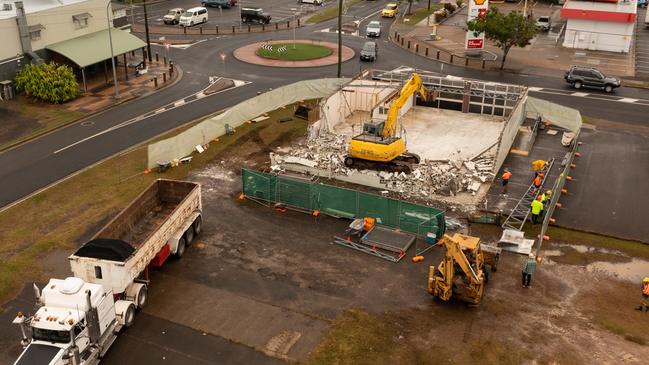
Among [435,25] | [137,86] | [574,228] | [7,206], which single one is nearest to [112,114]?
[137,86]

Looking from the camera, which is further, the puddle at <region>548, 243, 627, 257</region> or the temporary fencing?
the temporary fencing

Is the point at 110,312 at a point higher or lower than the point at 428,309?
higher

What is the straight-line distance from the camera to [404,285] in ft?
82.7

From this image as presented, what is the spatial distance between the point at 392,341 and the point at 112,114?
106 feet

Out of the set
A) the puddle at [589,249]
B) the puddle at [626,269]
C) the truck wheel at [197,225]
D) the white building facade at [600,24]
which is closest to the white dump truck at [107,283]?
the truck wheel at [197,225]

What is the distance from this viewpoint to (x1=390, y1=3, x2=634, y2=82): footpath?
5891cm

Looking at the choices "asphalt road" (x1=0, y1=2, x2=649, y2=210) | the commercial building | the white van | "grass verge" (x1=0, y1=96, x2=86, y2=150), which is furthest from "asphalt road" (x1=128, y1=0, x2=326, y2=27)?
"grass verge" (x1=0, y1=96, x2=86, y2=150)

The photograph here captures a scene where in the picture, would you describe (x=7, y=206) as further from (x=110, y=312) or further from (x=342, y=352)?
(x=342, y=352)

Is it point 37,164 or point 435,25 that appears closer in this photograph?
point 37,164

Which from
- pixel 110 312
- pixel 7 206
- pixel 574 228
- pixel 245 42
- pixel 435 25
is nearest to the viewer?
pixel 110 312

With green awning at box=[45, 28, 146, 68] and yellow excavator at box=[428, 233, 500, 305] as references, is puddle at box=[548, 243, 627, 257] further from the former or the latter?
green awning at box=[45, 28, 146, 68]

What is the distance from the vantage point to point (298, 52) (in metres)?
63.4

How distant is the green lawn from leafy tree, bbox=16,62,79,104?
20236 millimetres

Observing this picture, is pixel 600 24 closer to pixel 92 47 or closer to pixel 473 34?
pixel 473 34
